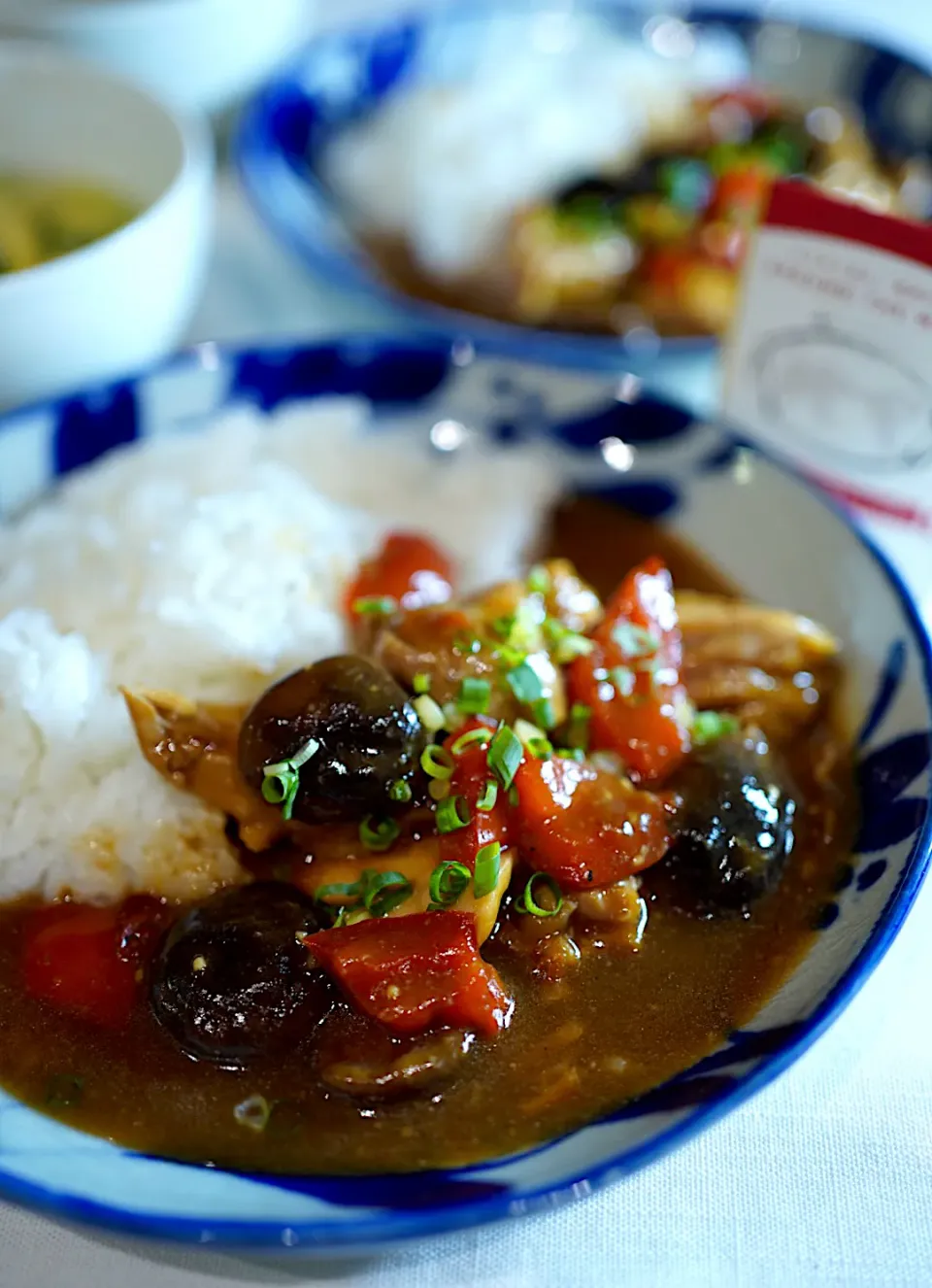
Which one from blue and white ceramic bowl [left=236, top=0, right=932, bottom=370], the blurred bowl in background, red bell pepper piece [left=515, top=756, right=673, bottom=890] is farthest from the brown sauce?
the blurred bowl in background

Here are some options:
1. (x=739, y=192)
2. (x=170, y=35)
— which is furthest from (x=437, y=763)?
(x=170, y=35)

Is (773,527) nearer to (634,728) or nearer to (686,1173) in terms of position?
(634,728)

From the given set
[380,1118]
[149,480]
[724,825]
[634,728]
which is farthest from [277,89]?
[380,1118]

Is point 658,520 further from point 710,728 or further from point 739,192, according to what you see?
point 739,192

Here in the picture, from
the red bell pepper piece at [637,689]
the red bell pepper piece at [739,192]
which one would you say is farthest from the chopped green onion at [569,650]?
the red bell pepper piece at [739,192]

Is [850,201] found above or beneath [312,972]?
above

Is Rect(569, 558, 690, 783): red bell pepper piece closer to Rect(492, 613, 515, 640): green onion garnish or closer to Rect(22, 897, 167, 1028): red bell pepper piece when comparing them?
Rect(492, 613, 515, 640): green onion garnish

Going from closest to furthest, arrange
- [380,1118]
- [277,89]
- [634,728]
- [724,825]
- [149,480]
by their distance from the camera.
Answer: [380,1118] → [724,825] → [634,728] → [149,480] → [277,89]
